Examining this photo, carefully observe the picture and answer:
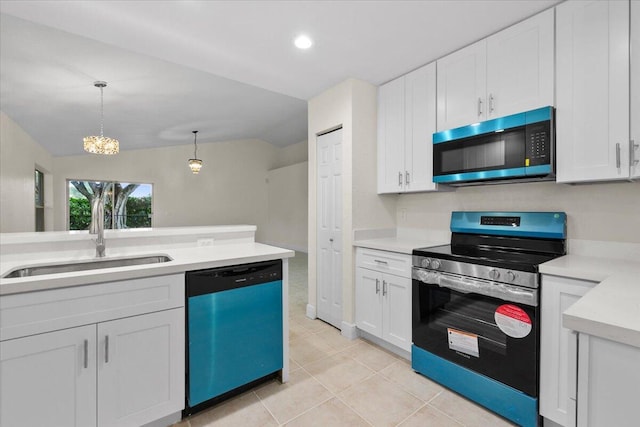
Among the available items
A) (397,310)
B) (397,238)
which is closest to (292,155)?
(397,238)

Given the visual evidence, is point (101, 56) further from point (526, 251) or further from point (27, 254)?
point (526, 251)

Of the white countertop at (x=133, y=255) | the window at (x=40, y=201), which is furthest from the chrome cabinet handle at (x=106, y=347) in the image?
the window at (x=40, y=201)

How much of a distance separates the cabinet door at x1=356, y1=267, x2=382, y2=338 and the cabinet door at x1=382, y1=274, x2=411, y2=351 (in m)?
0.05

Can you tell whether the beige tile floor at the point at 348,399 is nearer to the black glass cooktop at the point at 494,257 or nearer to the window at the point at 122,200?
the black glass cooktop at the point at 494,257

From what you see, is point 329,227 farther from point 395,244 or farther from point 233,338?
point 233,338

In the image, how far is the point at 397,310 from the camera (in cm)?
228

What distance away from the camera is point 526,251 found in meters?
1.96

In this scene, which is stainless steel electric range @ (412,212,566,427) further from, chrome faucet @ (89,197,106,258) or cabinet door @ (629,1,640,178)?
chrome faucet @ (89,197,106,258)

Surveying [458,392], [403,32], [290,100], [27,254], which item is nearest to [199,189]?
[290,100]

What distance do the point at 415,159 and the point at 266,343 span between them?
1920 mm

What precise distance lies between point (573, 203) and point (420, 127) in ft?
3.99

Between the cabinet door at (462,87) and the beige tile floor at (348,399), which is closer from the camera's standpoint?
the beige tile floor at (348,399)

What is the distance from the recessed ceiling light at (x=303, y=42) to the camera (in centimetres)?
211

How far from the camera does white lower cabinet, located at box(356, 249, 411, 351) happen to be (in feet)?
7.25
